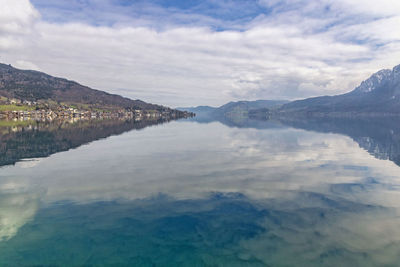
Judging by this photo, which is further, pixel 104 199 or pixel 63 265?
pixel 104 199

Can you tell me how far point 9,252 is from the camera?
21312 millimetres

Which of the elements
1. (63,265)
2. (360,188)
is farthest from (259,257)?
(360,188)

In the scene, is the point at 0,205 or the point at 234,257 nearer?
the point at 234,257

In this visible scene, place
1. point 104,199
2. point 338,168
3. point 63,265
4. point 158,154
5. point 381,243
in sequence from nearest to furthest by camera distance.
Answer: point 63,265
point 381,243
point 104,199
point 338,168
point 158,154

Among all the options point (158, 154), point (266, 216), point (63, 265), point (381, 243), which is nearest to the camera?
point (63, 265)

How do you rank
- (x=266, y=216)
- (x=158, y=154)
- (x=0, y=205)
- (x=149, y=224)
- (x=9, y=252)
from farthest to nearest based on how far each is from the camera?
(x=158, y=154)
(x=0, y=205)
(x=266, y=216)
(x=149, y=224)
(x=9, y=252)

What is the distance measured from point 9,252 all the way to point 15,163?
144 feet

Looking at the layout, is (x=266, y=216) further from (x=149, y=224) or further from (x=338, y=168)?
(x=338, y=168)

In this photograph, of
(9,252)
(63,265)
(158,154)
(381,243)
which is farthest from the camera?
(158,154)

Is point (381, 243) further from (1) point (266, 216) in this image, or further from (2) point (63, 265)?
(2) point (63, 265)

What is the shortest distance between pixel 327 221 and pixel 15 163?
6305cm

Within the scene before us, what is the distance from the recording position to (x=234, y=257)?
20.9 meters

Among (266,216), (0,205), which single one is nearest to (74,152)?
(0,205)

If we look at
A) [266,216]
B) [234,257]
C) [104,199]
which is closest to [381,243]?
[266,216]
